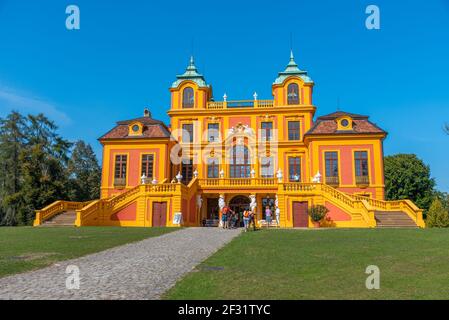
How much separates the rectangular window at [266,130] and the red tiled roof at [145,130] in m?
8.95

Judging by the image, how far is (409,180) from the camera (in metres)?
51.1

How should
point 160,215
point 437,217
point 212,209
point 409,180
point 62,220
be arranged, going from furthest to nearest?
1. point 409,180
2. point 212,209
3. point 160,215
4. point 62,220
5. point 437,217

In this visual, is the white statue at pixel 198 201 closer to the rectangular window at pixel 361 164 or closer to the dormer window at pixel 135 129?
the dormer window at pixel 135 129

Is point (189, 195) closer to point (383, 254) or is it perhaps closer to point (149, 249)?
point (149, 249)

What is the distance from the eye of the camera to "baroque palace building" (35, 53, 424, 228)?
2844cm

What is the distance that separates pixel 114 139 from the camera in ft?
116

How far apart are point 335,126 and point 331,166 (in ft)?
12.2

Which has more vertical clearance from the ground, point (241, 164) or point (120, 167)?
point (241, 164)

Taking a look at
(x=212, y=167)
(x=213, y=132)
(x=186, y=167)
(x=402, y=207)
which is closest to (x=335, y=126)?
(x=402, y=207)

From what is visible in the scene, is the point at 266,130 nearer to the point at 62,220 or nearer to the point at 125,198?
the point at 125,198

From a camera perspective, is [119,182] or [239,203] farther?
[239,203]

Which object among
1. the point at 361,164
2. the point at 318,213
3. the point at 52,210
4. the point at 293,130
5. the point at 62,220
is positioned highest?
the point at 293,130

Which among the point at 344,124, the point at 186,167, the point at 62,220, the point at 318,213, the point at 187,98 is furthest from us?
the point at 187,98

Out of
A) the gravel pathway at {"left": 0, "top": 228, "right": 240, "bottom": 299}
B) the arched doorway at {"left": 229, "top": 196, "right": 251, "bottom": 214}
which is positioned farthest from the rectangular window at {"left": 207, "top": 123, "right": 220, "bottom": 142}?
the gravel pathway at {"left": 0, "top": 228, "right": 240, "bottom": 299}
